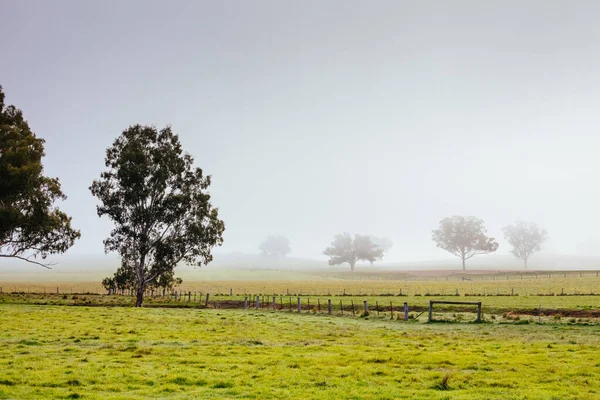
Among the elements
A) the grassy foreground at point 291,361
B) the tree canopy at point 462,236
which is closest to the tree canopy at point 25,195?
the grassy foreground at point 291,361

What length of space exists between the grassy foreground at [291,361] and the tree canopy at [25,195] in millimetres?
20573

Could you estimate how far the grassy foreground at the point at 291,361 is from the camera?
1546 centimetres

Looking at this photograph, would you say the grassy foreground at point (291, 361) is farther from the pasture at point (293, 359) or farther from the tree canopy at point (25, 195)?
the tree canopy at point (25, 195)

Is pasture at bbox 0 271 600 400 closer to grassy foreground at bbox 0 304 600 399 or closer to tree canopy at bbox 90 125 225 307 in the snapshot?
grassy foreground at bbox 0 304 600 399

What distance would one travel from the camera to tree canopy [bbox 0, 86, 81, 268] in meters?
49.8

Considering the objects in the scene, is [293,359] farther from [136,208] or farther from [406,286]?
[406,286]

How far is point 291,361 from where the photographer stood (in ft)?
68.0

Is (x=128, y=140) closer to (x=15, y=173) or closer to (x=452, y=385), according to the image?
(x=15, y=173)

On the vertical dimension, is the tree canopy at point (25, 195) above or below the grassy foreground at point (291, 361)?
above

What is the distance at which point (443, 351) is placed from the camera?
2355cm

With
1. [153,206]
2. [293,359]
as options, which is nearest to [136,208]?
[153,206]

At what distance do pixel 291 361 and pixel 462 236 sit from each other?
168926mm

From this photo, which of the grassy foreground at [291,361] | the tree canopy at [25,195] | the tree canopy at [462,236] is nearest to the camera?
the grassy foreground at [291,361]

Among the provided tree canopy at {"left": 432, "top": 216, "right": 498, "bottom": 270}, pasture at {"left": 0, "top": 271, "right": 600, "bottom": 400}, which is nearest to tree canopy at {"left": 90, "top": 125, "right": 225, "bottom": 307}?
pasture at {"left": 0, "top": 271, "right": 600, "bottom": 400}
